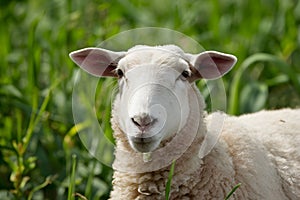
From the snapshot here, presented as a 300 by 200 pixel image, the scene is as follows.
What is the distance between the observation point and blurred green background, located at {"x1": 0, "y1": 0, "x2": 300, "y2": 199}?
12.8 feet

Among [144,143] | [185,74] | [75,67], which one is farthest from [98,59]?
[75,67]

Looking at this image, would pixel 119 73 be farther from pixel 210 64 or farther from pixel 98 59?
pixel 210 64

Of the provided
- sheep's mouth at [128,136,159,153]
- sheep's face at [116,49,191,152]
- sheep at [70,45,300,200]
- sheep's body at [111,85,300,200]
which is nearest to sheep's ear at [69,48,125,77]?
sheep at [70,45,300,200]

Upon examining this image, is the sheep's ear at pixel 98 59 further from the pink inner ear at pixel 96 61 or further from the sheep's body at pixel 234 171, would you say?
the sheep's body at pixel 234 171

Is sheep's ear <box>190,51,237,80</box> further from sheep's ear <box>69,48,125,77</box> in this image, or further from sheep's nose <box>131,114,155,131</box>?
sheep's nose <box>131,114,155,131</box>

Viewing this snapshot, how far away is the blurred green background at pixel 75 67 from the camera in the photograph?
3.90 meters

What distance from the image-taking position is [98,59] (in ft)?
9.89

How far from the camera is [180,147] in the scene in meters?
2.87

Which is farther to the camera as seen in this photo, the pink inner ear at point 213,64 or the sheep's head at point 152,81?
the pink inner ear at point 213,64

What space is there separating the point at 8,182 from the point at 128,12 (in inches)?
65.5

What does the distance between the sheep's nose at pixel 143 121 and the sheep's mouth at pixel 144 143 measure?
0.05m

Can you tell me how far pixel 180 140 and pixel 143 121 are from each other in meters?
0.32

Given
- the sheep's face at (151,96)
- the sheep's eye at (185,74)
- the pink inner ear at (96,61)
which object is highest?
the pink inner ear at (96,61)

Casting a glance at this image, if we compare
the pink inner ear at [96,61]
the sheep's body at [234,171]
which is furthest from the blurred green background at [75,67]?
the pink inner ear at [96,61]
